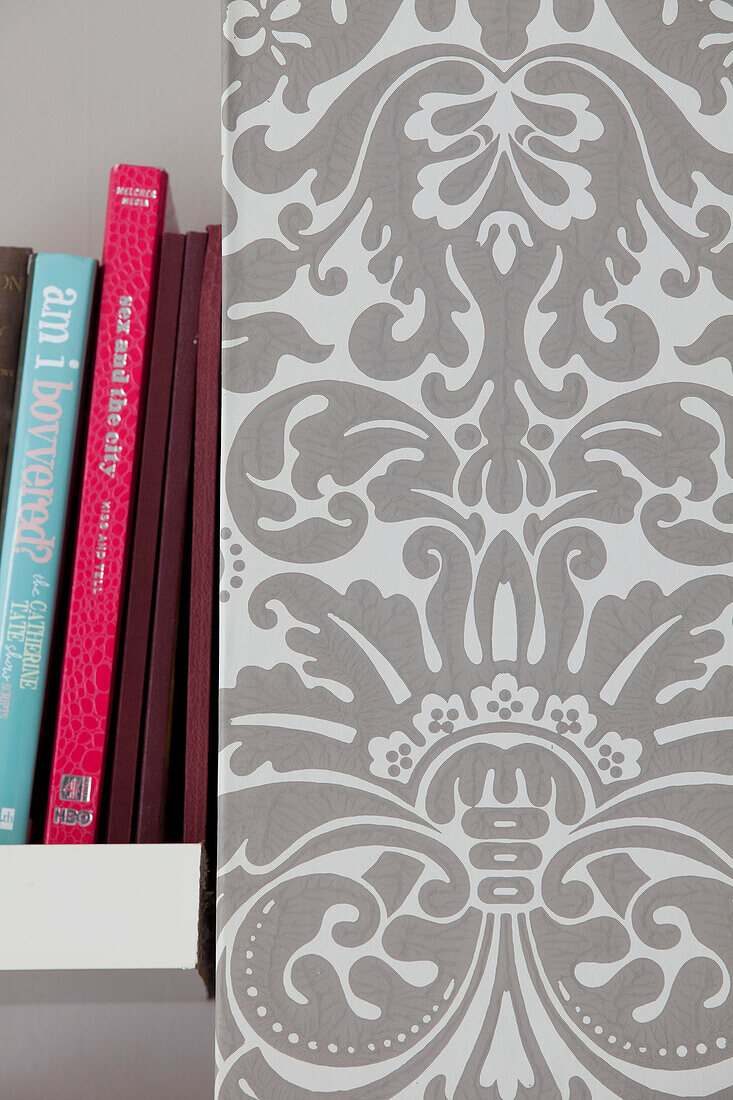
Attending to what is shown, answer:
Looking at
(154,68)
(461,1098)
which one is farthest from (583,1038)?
(154,68)

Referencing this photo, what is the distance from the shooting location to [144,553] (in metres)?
0.58

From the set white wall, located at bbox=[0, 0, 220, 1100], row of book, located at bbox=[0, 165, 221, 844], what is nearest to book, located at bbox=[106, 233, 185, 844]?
row of book, located at bbox=[0, 165, 221, 844]

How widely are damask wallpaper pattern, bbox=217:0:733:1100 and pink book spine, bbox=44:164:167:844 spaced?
0.14 m

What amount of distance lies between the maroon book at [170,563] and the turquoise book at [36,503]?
0.07 m

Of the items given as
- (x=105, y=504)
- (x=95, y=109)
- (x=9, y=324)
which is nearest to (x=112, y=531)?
(x=105, y=504)

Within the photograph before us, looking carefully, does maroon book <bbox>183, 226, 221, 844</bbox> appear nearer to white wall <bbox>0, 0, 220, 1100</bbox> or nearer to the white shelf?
the white shelf

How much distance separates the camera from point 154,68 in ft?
2.89

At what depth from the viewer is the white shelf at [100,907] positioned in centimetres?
49

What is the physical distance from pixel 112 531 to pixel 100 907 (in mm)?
231

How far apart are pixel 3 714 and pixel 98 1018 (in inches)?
14.9

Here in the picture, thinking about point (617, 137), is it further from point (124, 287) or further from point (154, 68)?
point (154, 68)

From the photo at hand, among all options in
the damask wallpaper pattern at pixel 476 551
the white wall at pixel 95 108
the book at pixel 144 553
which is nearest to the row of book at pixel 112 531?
the book at pixel 144 553

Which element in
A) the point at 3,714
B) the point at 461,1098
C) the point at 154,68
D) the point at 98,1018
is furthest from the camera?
the point at 154,68

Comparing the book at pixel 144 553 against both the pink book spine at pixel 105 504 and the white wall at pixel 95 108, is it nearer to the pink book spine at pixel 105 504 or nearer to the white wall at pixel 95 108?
the pink book spine at pixel 105 504
